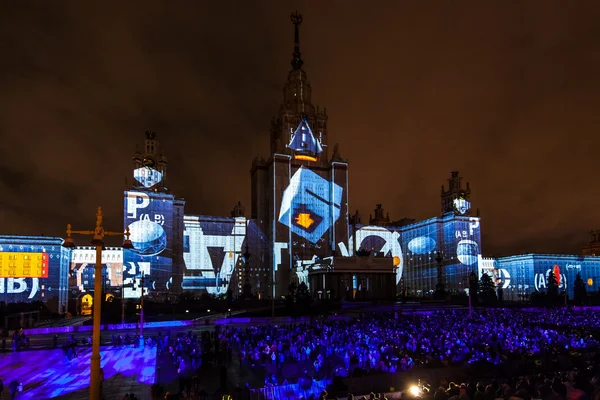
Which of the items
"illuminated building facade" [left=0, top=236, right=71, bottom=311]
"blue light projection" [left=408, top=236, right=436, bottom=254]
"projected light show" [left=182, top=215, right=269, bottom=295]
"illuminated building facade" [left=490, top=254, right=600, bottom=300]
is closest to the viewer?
"illuminated building facade" [left=0, top=236, right=71, bottom=311]

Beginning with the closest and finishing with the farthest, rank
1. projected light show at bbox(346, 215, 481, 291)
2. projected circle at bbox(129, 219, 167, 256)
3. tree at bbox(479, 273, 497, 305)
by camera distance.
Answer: tree at bbox(479, 273, 497, 305)
projected circle at bbox(129, 219, 167, 256)
projected light show at bbox(346, 215, 481, 291)

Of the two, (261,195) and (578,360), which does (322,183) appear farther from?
(578,360)

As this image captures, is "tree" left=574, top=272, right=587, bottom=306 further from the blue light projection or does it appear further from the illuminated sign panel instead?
the illuminated sign panel

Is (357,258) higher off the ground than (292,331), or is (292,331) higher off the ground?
(357,258)

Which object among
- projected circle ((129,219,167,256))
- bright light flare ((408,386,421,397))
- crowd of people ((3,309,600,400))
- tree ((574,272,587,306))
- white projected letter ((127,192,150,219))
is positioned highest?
white projected letter ((127,192,150,219))

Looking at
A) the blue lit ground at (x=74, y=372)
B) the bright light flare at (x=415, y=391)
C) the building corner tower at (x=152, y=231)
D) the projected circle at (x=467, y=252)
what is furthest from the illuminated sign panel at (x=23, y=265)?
the projected circle at (x=467, y=252)

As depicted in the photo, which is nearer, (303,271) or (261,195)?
(303,271)

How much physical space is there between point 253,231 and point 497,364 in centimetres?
7703

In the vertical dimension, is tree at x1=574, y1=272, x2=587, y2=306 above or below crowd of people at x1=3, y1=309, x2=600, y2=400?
below

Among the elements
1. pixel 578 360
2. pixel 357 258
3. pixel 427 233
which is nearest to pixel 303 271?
pixel 357 258

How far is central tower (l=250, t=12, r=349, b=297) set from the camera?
301 feet

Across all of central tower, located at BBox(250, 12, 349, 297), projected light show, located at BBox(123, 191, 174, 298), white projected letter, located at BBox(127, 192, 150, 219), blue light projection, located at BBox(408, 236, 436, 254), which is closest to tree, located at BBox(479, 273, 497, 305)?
blue light projection, located at BBox(408, 236, 436, 254)

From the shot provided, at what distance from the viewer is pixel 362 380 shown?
1730 centimetres

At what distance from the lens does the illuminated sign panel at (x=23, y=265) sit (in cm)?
7062
